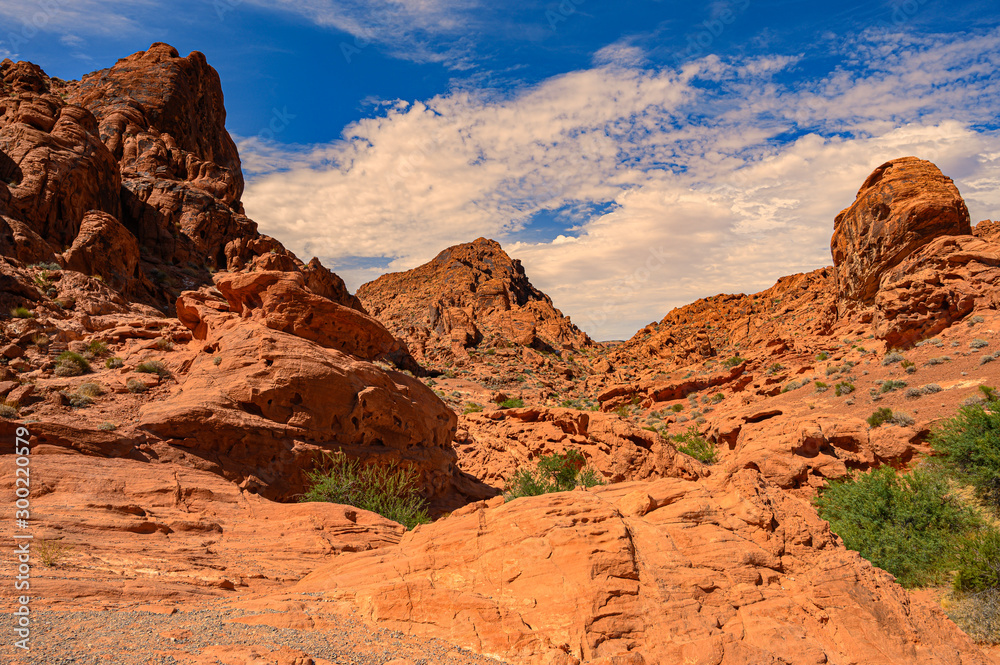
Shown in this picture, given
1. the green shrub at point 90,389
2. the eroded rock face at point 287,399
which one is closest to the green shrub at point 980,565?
the eroded rock face at point 287,399

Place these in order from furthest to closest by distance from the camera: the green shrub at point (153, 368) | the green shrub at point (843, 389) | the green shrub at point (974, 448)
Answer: the green shrub at point (843, 389) → the green shrub at point (153, 368) → the green shrub at point (974, 448)

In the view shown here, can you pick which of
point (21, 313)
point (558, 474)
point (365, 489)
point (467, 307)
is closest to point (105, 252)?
point (21, 313)

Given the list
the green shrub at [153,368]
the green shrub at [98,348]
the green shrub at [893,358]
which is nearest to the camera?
the green shrub at [153,368]

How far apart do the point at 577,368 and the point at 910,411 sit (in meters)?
48.3

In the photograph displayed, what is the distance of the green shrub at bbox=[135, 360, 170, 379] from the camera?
14.0 meters

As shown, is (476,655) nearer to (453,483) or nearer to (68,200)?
(453,483)

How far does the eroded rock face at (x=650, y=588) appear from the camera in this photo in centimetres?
557

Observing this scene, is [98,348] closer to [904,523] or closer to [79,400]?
[79,400]

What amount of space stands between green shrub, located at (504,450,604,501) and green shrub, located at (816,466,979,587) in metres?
7.56

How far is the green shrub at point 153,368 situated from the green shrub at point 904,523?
57.2ft

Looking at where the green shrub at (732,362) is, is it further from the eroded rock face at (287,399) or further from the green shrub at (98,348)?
the green shrub at (98,348)

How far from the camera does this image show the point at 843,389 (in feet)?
74.5

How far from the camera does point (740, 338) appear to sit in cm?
5081

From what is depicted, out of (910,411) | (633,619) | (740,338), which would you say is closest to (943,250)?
(910,411)
